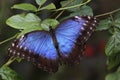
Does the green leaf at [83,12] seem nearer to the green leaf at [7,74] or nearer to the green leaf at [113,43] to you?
the green leaf at [113,43]

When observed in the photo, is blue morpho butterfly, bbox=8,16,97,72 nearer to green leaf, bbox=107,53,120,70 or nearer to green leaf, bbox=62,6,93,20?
green leaf, bbox=62,6,93,20

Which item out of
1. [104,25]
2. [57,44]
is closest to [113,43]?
[104,25]

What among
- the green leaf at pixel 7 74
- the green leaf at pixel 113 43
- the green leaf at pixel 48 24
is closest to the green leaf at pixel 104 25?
the green leaf at pixel 113 43

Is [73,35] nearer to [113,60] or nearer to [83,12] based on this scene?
[83,12]

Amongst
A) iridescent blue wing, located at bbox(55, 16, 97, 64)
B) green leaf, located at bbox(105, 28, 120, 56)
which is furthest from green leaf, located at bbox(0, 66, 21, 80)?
green leaf, located at bbox(105, 28, 120, 56)

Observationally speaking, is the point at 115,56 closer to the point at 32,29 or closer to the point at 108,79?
the point at 108,79

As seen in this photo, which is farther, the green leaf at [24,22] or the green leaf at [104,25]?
the green leaf at [104,25]

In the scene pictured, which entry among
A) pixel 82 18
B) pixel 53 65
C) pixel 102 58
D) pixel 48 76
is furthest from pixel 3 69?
pixel 102 58

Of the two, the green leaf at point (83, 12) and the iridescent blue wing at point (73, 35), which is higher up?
the green leaf at point (83, 12)
